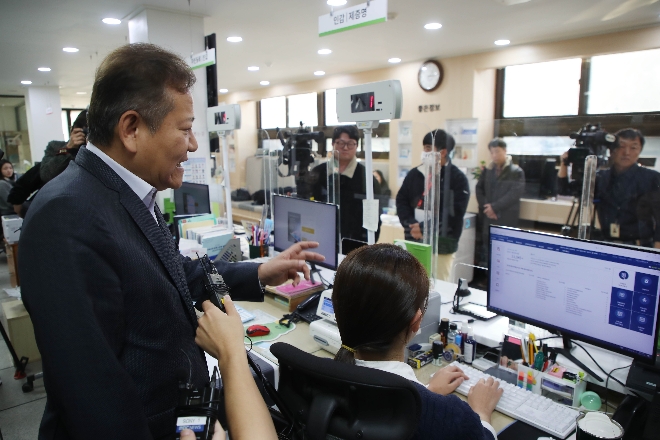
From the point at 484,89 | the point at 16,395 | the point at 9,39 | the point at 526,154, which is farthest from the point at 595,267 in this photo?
the point at 9,39

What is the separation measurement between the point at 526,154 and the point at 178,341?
4.68 meters

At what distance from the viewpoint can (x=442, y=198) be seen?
4.04 meters

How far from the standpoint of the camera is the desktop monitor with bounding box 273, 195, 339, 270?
7.20 ft

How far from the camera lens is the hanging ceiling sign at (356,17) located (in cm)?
231

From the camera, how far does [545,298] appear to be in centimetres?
152

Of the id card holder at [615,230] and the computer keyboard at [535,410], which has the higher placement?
the id card holder at [615,230]

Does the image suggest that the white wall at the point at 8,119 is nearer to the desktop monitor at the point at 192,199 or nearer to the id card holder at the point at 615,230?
the desktop monitor at the point at 192,199

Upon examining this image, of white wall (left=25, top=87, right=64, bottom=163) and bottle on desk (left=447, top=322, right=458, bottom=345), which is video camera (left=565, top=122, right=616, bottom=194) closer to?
bottle on desk (left=447, top=322, right=458, bottom=345)

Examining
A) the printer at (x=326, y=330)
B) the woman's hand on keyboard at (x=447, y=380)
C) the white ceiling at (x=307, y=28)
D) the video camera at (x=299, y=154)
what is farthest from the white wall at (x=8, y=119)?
the woman's hand on keyboard at (x=447, y=380)

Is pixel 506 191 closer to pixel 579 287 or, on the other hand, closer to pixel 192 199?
pixel 192 199

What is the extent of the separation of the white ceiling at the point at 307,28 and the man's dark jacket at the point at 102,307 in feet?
11.8

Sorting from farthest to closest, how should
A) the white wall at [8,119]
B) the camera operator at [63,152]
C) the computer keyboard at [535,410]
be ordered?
the white wall at [8,119], the camera operator at [63,152], the computer keyboard at [535,410]

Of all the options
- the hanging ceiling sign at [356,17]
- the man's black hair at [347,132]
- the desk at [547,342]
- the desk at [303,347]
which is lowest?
the desk at [303,347]

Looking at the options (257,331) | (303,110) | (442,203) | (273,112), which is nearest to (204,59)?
(442,203)
